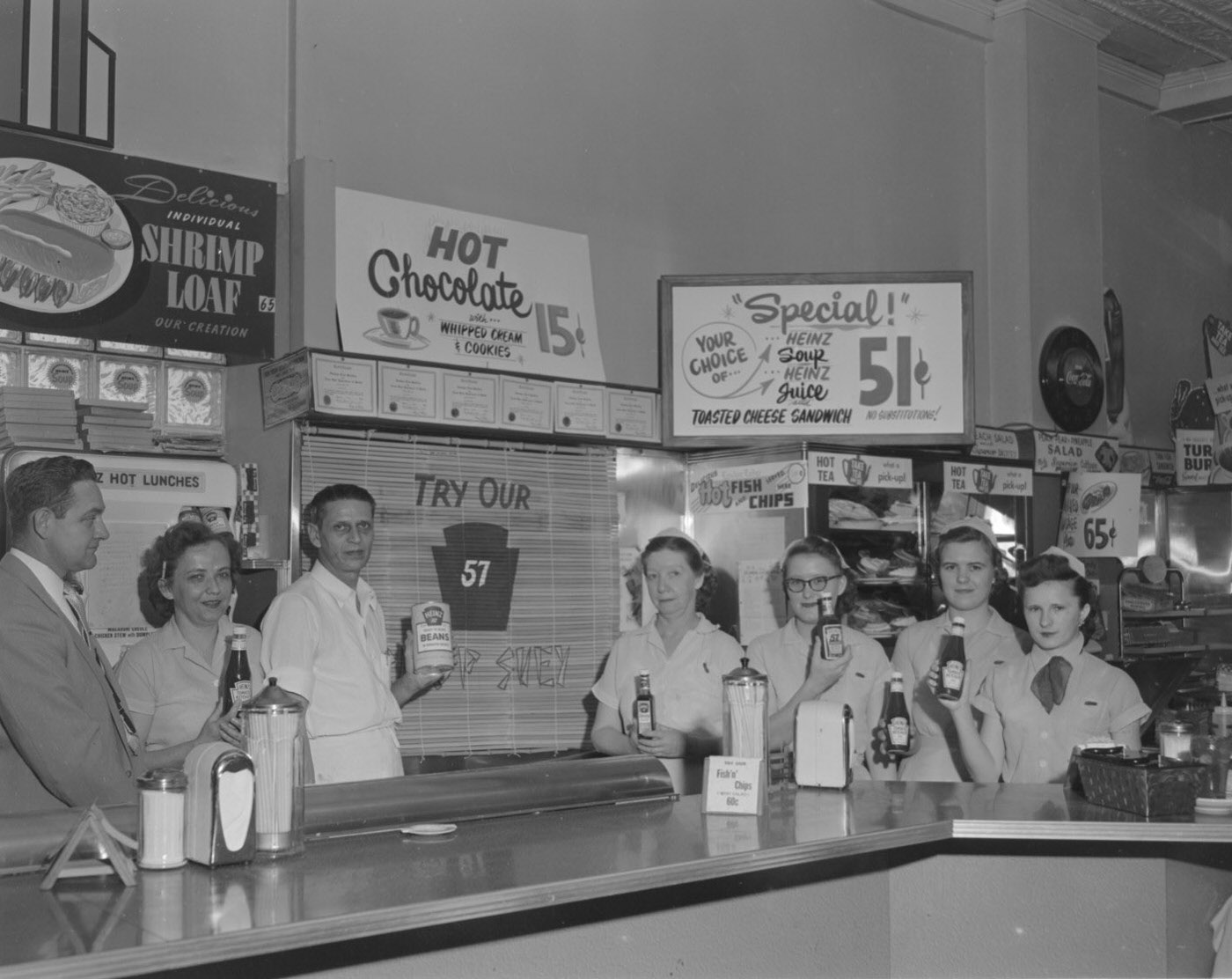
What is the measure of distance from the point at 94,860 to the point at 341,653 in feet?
5.39

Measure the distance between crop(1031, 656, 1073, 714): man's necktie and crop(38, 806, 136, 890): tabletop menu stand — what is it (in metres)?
2.46

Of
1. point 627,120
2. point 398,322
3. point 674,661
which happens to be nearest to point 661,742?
point 674,661

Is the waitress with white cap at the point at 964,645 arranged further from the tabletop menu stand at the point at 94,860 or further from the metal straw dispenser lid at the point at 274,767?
the tabletop menu stand at the point at 94,860

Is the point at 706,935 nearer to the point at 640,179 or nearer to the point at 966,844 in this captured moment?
the point at 966,844

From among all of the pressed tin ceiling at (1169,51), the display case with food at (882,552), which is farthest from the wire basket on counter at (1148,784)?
the pressed tin ceiling at (1169,51)

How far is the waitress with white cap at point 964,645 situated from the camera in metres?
4.25

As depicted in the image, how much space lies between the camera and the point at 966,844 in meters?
3.46

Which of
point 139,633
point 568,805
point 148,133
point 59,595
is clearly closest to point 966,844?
point 568,805

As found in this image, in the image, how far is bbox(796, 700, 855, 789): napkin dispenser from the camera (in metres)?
3.44

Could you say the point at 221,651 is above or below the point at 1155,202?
below

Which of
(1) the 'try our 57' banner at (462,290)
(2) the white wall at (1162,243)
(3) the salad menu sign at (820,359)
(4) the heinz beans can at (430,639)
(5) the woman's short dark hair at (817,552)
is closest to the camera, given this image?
(4) the heinz beans can at (430,639)

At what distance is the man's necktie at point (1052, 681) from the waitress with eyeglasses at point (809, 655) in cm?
50

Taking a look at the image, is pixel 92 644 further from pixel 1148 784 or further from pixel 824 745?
pixel 1148 784

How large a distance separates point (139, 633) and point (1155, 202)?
Answer: 775 cm
